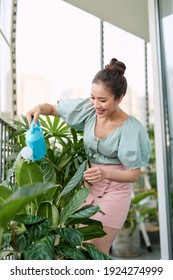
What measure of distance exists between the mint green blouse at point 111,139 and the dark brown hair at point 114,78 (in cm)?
15

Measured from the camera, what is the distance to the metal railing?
1816 millimetres

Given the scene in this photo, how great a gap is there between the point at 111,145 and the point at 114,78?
29cm

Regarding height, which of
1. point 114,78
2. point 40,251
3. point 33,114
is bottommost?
point 40,251

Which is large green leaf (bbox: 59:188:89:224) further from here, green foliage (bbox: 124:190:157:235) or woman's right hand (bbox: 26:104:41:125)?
green foliage (bbox: 124:190:157:235)

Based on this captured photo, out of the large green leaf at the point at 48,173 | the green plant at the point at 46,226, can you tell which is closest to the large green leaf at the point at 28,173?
the green plant at the point at 46,226

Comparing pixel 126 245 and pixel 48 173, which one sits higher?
pixel 48 173

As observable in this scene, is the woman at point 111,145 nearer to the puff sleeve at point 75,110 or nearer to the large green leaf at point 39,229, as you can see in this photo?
the puff sleeve at point 75,110

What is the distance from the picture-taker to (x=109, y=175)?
149 cm

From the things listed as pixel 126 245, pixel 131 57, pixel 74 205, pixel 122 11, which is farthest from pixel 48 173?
pixel 131 57

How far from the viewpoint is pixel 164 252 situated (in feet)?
8.04

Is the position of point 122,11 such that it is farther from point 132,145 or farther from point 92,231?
point 92,231

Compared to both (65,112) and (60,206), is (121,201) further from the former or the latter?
(65,112)
